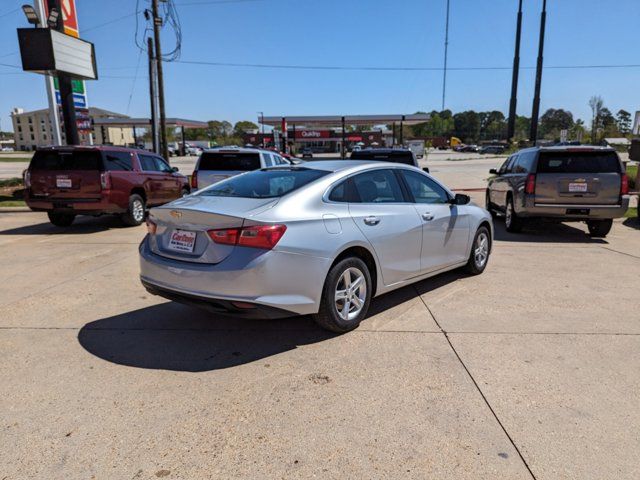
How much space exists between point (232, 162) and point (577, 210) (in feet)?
23.4

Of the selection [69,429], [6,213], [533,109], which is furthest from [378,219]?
[533,109]

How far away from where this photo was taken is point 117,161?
10219 millimetres

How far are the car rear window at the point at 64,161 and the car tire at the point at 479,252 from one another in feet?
24.6

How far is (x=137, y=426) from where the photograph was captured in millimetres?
2934

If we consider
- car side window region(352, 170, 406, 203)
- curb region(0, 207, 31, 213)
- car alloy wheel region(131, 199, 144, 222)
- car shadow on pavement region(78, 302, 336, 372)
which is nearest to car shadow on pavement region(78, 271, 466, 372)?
car shadow on pavement region(78, 302, 336, 372)

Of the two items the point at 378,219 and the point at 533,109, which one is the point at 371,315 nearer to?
the point at 378,219

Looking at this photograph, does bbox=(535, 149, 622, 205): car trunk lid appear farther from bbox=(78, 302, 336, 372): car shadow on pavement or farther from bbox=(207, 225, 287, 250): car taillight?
bbox=(207, 225, 287, 250): car taillight

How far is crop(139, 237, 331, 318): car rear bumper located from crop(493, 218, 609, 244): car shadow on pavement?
6.44m

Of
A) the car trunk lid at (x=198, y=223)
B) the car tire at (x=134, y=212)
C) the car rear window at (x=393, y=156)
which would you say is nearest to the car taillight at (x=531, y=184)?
the car rear window at (x=393, y=156)

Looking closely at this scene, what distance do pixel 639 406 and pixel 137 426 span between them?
10.7ft

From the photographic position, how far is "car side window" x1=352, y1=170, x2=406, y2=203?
465cm

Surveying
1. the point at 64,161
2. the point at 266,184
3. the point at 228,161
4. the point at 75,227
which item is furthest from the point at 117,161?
the point at 266,184

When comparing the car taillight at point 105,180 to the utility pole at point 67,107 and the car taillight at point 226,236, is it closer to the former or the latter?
the utility pole at point 67,107

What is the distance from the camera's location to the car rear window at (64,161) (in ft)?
31.3
